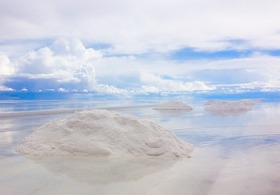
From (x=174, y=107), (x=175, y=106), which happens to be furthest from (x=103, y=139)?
(x=175, y=106)

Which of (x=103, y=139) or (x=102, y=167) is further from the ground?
(x=103, y=139)

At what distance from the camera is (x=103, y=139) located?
438 inches

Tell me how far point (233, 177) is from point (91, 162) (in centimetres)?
407

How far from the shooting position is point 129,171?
859 cm

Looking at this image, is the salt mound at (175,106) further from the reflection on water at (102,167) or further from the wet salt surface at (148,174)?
the reflection on water at (102,167)

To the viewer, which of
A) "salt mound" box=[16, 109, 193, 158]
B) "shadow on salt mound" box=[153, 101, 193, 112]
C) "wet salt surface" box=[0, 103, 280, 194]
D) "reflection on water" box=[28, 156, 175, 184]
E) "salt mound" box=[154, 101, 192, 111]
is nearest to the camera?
"wet salt surface" box=[0, 103, 280, 194]

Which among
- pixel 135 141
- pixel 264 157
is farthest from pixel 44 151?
pixel 264 157

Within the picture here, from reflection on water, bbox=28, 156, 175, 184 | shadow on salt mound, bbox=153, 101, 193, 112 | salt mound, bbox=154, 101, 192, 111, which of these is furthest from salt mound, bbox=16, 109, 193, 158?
salt mound, bbox=154, 101, 192, 111

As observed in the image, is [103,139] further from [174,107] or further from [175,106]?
[175,106]

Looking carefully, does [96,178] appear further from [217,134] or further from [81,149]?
[217,134]

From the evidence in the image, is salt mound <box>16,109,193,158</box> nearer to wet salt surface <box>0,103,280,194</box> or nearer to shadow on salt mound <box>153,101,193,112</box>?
wet salt surface <box>0,103,280,194</box>

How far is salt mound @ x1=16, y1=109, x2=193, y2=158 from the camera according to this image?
420 inches

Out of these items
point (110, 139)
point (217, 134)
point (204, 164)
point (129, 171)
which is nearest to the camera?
point (129, 171)

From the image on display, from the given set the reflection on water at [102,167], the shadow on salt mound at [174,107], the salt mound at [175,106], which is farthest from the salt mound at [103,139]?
the salt mound at [175,106]
